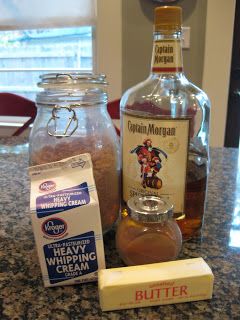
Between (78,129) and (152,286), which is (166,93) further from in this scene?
(152,286)

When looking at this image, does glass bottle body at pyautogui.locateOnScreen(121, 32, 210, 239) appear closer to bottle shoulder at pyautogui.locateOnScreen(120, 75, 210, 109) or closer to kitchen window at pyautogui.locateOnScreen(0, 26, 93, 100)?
bottle shoulder at pyautogui.locateOnScreen(120, 75, 210, 109)

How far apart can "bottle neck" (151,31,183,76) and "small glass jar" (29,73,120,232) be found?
8cm

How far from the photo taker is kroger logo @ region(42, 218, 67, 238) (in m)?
0.37

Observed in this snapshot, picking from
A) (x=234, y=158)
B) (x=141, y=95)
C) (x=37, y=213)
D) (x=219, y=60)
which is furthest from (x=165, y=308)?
(x=219, y=60)

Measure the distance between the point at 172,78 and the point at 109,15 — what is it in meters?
1.54

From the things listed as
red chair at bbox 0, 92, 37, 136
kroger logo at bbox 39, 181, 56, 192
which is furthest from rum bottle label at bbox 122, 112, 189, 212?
red chair at bbox 0, 92, 37, 136

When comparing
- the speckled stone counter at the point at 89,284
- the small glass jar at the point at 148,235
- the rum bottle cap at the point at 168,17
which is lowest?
the speckled stone counter at the point at 89,284

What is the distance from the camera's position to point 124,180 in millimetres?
481

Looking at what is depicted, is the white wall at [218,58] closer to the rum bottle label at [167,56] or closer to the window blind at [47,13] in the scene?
the window blind at [47,13]

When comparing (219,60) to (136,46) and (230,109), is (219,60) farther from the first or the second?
(136,46)

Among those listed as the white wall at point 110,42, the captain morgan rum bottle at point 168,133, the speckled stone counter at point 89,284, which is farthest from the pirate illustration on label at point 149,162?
the white wall at point 110,42

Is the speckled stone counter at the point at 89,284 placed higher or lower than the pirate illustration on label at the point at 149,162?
lower

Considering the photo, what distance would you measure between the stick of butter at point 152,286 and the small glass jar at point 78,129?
0.41 feet

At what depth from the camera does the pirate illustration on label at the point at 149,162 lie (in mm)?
438
